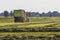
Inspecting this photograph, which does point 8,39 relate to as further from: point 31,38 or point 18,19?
point 18,19

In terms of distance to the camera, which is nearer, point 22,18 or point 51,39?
point 51,39

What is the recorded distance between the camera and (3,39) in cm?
2942

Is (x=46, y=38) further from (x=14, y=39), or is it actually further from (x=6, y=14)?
(x=6, y=14)

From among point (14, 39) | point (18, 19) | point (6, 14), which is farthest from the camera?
point (6, 14)

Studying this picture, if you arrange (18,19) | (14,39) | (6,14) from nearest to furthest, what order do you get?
(14,39)
(18,19)
(6,14)

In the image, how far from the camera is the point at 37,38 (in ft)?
101

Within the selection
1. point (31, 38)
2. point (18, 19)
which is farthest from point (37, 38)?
point (18, 19)

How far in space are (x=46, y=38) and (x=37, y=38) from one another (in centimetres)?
117

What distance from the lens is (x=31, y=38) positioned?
100ft

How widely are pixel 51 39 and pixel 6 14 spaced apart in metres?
135

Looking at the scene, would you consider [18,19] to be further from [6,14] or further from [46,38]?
[6,14]

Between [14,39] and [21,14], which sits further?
[21,14]

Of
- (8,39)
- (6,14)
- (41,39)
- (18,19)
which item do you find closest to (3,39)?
(8,39)

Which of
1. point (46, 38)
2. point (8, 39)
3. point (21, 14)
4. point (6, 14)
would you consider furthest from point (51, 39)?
point (6, 14)
